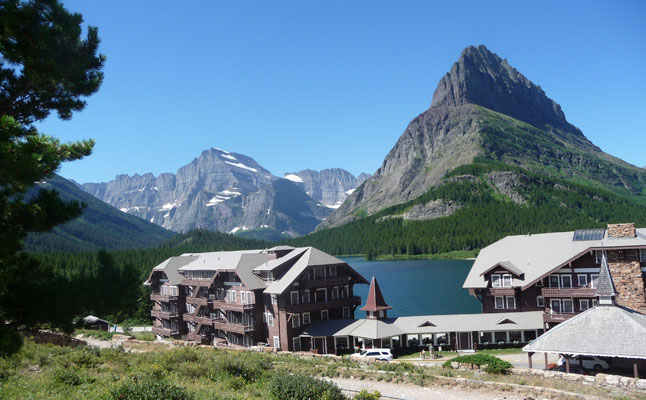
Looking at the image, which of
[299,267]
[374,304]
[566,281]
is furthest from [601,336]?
[299,267]

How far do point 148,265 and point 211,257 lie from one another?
9827 cm

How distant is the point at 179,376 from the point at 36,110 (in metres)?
18.8

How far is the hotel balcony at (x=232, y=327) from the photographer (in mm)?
59469

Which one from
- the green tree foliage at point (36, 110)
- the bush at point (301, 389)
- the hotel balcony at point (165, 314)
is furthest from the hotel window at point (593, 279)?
the hotel balcony at point (165, 314)

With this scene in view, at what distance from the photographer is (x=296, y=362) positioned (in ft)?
128

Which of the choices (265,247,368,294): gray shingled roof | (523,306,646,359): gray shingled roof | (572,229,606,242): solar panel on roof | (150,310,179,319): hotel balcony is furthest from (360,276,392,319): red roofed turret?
(150,310,179,319): hotel balcony

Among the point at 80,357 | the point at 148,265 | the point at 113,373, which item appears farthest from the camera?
the point at 148,265

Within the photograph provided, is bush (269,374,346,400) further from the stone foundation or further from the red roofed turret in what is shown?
the stone foundation

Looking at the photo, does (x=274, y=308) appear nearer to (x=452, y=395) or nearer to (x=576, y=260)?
(x=452, y=395)

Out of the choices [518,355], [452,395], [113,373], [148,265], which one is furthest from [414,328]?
[148,265]

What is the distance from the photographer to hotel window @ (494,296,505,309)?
56.6 meters

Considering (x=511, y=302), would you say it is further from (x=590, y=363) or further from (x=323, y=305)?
(x=323, y=305)

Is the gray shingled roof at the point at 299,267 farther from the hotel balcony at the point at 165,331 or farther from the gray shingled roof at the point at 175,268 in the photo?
the hotel balcony at the point at 165,331

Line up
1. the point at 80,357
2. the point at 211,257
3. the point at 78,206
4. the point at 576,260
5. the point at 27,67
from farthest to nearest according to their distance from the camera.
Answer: the point at 211,257 → the point at 576,260 → the point at 80,357 → the point at 78,206 → the point at 27,67
